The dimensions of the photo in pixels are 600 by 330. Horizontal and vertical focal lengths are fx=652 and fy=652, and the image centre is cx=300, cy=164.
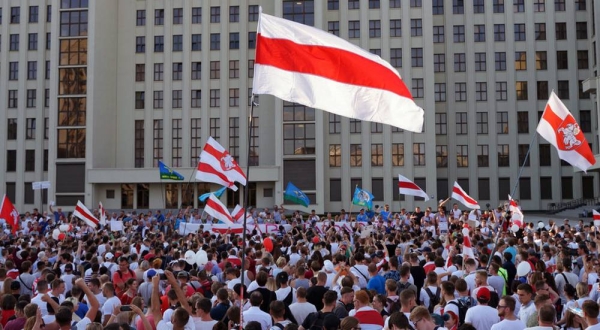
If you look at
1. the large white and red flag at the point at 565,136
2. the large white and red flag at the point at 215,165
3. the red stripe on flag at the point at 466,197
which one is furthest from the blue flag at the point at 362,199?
the large white and red flag at the point at 565,136

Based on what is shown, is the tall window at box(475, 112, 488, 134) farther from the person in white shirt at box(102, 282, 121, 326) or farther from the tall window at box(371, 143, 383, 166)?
the person in white shirt at box(102, 282, 121, 326)

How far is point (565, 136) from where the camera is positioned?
1444 cm

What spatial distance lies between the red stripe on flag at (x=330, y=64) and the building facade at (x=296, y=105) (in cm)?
4571

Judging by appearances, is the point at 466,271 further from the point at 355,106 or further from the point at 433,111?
the point at 433,111

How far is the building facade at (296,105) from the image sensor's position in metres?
56.6

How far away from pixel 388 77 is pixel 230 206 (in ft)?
163

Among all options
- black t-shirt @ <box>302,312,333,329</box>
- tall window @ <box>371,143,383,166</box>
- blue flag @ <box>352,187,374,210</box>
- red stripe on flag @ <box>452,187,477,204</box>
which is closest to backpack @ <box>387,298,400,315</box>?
black t-shirt @ <box>302,312,333,329</box>

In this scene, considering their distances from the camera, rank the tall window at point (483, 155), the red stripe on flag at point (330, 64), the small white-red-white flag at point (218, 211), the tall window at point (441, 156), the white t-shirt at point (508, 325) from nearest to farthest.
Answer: the white t-shirt at point (508, 325) → the red stripe on flag at point (330, 64) → the small white-red-white flag at point (218, 211) → the tall window at point (483, 155) → the tall window at point (441, 156)

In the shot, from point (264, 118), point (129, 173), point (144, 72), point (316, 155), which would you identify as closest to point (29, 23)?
point (144, 72)

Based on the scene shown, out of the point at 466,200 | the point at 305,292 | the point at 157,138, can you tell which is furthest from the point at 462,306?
the point at 157,138

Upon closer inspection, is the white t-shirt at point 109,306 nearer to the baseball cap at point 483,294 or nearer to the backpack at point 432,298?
the backpack at point 432,298

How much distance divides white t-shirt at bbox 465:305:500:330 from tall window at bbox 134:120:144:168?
54213 millimetres

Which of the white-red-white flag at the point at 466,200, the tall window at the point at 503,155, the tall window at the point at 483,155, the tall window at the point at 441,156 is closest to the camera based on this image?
the white-red-white flag at the point at 466,200

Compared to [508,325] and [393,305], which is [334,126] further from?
[508,325]
